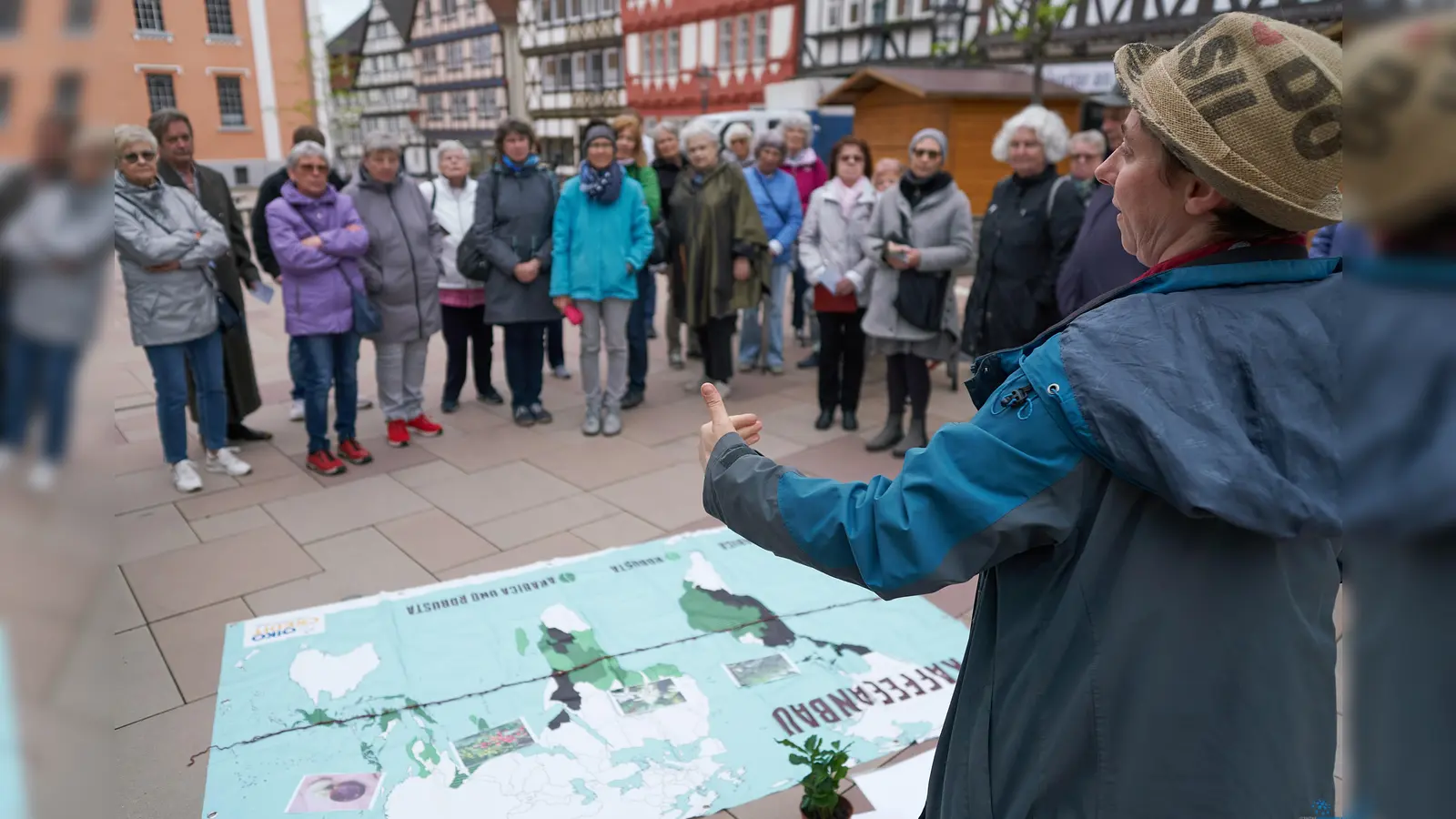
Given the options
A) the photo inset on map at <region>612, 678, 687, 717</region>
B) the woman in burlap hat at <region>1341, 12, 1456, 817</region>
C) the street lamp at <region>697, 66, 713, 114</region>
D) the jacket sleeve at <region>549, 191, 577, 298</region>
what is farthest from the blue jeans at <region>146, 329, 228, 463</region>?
the street lamp at <region>697, 66, 713, 114</region>

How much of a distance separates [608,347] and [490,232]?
102cm

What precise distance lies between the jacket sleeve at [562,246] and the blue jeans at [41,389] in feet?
18.0

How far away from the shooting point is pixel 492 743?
112 inches

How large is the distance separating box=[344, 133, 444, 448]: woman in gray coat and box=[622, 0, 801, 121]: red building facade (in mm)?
21995

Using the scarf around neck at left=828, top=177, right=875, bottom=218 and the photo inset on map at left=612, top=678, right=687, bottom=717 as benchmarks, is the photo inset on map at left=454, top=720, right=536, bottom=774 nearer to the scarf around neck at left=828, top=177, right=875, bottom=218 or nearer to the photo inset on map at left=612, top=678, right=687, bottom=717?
the photo inset on map at left=612, top=678, right=687, bottom=717

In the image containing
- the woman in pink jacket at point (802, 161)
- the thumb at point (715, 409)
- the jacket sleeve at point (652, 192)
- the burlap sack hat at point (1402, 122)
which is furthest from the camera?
the woman in pink jacket at point (802, 161)

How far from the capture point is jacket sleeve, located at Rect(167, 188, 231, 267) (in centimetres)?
448

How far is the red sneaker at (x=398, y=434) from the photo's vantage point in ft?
19.0

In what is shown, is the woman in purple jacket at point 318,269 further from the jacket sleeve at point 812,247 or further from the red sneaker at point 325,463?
the jacket sleeve at point 812,247

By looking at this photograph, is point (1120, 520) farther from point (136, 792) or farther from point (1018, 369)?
point (136, 792)

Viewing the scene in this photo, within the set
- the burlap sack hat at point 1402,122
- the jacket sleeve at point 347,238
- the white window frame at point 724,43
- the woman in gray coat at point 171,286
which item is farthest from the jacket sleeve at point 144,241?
the white window frame at point 724,43

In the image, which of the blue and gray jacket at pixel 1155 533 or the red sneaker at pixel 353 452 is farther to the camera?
the red sneaker at pixel 353 452

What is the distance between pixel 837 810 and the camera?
2.45 metres

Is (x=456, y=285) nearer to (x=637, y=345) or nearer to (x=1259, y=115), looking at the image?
(x=637, y=345)
